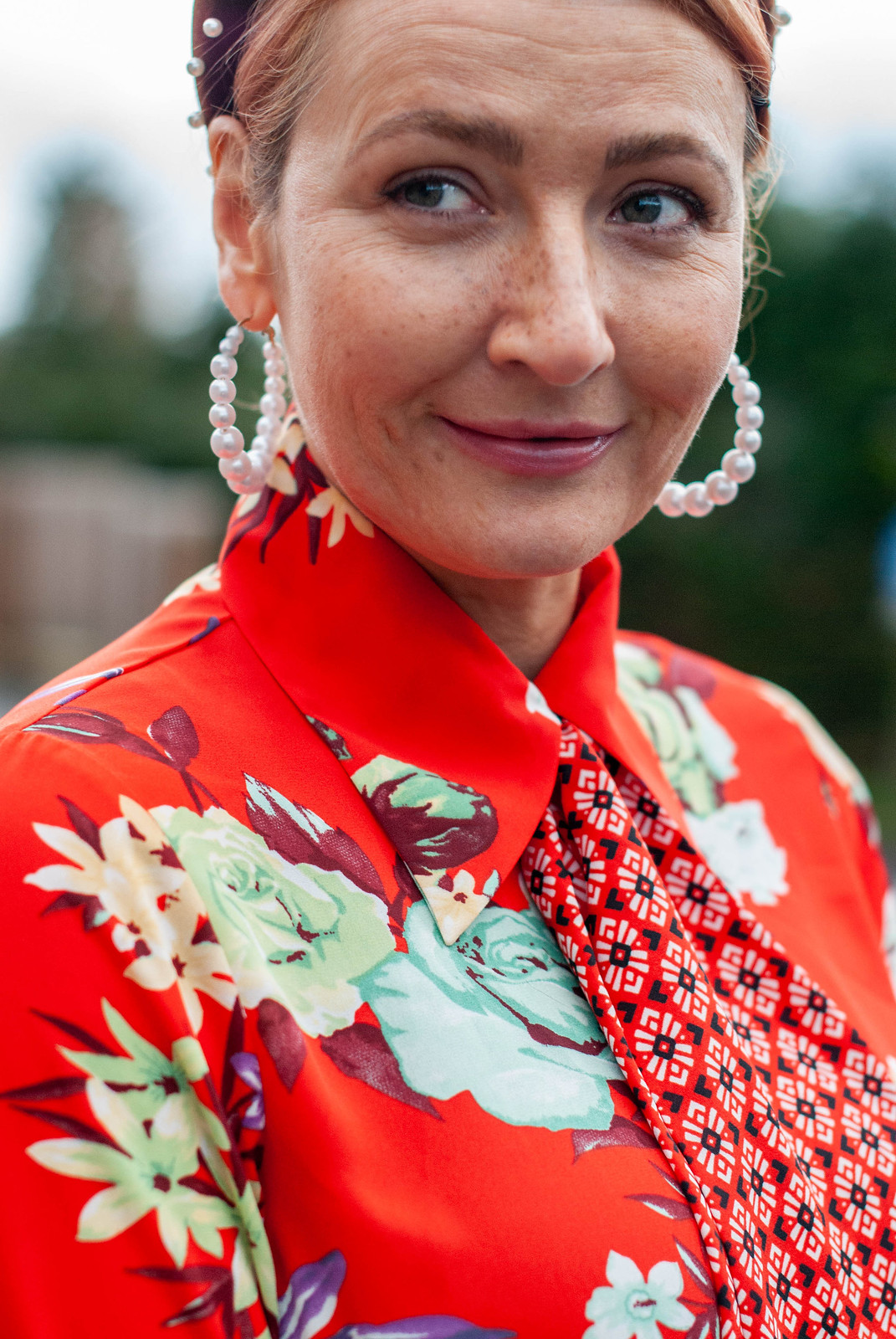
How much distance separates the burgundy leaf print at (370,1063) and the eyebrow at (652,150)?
2.99ft

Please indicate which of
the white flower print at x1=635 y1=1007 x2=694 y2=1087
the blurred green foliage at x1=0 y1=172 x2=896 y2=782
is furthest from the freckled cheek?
the blurred green foliage at x1=0 y1=172 x2=896 y2=782

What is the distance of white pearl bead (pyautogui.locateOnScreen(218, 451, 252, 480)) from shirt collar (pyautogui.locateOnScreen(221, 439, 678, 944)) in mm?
51

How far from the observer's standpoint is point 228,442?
1572mm

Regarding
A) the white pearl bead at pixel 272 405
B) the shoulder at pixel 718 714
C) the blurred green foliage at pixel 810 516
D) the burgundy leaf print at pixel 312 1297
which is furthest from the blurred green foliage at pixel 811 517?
the burgundy leaf print at pixel 312 1297

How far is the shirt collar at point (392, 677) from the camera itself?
141cm

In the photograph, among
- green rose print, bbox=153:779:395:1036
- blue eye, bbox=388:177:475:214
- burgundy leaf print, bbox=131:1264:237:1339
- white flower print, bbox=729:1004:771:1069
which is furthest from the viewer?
white flower print, bbox=729:1004:771:1069

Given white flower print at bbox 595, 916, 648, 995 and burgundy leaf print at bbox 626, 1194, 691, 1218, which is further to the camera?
white flower print at bbox 595, 916, 648, 995

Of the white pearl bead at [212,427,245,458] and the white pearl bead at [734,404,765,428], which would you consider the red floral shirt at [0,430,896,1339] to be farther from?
the white pearl bead at [734,404,765,428]

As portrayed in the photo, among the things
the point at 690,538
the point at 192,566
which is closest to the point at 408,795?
the point at 690,538

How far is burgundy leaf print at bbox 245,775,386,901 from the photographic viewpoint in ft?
4.26

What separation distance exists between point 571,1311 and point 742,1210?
23 cm

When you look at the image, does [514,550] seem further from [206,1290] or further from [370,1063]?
[206,1290]

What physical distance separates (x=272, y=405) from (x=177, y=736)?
1.96 ft

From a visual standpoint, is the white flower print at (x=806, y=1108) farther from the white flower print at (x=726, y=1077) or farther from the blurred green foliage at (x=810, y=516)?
the blurred green foliage at (x=810, y=516)
